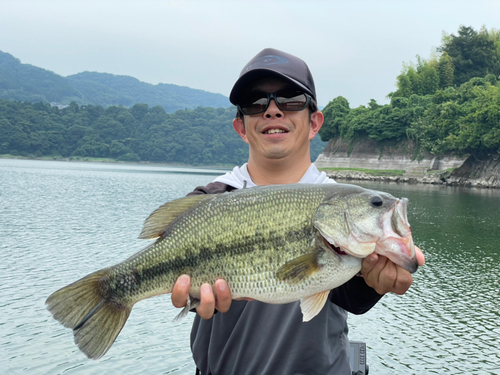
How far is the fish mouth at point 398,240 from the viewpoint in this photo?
3.05m

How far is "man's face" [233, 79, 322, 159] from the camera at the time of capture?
13.2 feet

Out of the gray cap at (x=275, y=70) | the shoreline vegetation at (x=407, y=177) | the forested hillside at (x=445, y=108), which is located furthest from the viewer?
the shoreline vegetation at (x=407, y=177)

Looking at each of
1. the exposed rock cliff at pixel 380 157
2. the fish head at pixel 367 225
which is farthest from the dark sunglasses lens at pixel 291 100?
the exposed rock cliff at pixel 380 157

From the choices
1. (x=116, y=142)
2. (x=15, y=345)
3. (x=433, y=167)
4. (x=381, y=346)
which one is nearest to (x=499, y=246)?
(x=381, y=346)

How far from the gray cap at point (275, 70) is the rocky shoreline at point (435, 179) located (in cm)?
6982

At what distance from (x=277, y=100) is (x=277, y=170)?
63cm

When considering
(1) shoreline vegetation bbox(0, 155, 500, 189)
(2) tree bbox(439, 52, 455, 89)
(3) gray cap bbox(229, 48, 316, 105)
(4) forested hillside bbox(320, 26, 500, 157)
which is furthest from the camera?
(2) tree bbox(439, 52, 455, 89)

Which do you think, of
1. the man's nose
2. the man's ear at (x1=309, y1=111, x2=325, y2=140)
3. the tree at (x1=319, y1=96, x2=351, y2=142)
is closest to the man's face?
the man's nose

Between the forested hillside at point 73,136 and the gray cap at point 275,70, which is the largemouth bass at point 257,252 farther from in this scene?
the forested hillside at point 73,136

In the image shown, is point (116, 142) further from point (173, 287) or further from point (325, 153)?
point (173, 287)

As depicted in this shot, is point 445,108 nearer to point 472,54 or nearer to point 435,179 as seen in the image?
point 435,179

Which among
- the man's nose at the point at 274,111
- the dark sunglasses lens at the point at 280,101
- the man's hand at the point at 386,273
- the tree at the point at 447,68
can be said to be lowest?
the man's hand at the point at 386,273

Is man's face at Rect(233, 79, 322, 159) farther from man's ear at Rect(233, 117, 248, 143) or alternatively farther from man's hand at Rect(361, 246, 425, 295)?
man's hand at Rect(361, 246, 425, 295)

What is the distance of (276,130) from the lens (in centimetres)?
407
